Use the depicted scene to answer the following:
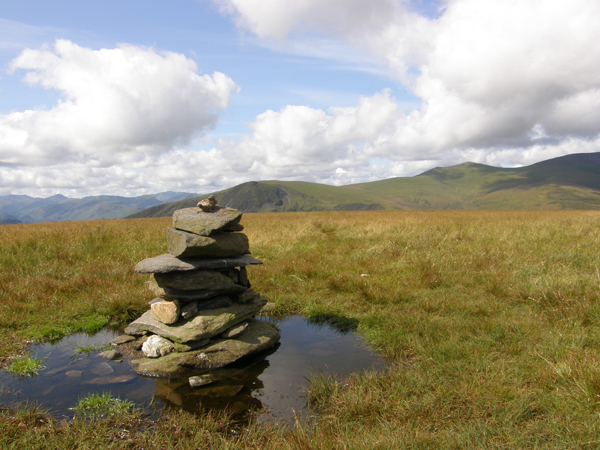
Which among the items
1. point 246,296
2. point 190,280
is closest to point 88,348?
point 190,280

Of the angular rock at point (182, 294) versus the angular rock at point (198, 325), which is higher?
the angular rock at point (182, 294)

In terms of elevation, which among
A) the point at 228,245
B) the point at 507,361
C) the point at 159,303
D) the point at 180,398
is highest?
the point at 228,245

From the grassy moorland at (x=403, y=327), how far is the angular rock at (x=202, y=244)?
242cm

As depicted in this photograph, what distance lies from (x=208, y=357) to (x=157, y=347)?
0.98m

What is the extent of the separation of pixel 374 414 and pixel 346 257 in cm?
909

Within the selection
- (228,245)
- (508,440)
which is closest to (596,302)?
(508,440)

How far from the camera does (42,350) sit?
625cm

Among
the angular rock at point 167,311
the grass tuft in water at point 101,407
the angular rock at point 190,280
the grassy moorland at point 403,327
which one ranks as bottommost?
the grass tuft in water at point 101,407

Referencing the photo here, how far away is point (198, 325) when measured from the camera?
20.3 ft

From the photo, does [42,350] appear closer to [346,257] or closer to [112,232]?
[346,257]

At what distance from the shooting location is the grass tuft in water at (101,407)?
4242 millimetres

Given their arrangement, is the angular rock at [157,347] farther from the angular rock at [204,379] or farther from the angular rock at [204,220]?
the angular rock at [204,220]

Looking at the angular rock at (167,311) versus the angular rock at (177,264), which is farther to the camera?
the angular rock at (167,311)

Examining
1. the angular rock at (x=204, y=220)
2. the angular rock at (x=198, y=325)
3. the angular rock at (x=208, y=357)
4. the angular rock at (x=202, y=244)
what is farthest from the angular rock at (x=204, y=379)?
the angular rock at (x=204, y=220)
